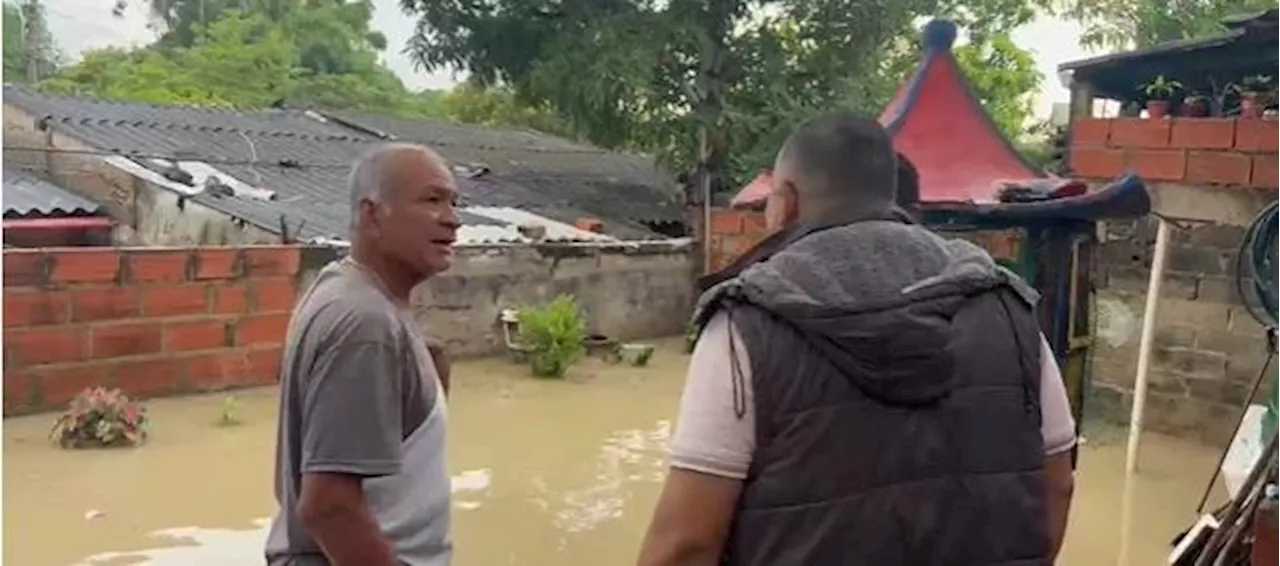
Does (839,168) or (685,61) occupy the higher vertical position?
Answer: (685,61)

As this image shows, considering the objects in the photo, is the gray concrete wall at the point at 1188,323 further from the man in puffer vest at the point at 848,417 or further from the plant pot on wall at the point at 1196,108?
the man in puffer vest at the point at 848,417

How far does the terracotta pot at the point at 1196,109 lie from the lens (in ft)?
22.5

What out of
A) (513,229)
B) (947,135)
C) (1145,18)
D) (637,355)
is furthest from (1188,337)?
(1145,18)

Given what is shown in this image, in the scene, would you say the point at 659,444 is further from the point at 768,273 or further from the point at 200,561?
the point at 768,273

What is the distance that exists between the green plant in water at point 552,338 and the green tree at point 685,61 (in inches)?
136

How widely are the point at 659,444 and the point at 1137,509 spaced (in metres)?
2.25

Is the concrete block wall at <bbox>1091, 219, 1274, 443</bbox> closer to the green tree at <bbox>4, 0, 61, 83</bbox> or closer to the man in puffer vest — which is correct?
the man in puffer vest

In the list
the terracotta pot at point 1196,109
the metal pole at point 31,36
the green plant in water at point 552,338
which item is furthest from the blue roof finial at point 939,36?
the metal pole at point 31,36

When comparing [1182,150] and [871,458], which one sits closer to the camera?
[871,458]

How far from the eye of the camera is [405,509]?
6.51 ft

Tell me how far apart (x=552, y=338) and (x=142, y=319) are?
8.30ft

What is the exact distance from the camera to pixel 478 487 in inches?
223

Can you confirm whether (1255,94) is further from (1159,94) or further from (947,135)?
(947,135)

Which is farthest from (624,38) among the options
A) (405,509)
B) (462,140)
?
(405,509)
